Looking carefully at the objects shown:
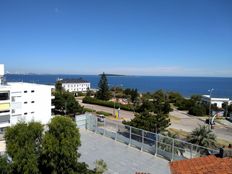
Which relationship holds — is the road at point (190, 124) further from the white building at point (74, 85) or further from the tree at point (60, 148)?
the white building at point (74, 85)

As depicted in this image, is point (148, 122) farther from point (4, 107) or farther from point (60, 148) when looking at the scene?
point (4, 107)

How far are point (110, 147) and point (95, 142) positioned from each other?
7.03 ft

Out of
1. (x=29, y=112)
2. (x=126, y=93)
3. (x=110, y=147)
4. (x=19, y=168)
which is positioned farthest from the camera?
(x=126, y=93)

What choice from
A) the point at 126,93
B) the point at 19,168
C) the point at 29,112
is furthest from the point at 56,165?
the point at 126,93

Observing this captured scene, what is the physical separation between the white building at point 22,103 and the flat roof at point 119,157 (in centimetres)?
1690

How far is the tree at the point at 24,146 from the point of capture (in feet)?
41.4

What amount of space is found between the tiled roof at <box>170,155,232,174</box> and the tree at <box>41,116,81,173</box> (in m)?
4.97

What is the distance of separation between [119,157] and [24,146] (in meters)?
9.36

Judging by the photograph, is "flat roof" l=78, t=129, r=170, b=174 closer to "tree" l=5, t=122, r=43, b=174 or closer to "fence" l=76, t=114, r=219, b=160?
"fence" l=76, t=114, r=219, b=160

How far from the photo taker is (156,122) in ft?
108

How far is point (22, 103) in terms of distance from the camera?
134 feet

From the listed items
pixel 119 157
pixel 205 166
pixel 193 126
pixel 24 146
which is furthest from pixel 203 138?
pixel 193 126

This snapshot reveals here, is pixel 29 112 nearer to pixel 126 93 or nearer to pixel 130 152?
pixel 130 152

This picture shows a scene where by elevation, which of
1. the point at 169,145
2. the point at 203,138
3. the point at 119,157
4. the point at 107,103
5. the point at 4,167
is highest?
the point at 4,167
